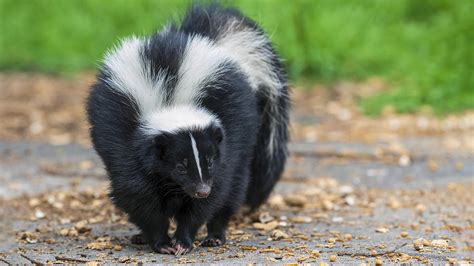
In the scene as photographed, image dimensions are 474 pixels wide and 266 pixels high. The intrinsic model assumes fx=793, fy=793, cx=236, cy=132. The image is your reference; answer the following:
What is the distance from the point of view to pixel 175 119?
516 cm

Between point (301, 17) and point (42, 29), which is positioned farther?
point (42, 29)

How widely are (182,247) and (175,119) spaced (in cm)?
95

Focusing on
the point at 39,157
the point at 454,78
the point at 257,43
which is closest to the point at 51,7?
the point at 39,157

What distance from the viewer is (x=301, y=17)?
1409cm

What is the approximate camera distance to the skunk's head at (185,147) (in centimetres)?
509

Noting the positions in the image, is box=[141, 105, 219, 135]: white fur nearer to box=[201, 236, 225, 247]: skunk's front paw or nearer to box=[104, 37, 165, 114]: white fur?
box=[104, 37, 165, 114]: white fur

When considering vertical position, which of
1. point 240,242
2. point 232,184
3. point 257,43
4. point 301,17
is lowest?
point 240,242

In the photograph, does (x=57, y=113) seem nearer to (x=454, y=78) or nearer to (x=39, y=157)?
(x=39, y=157)

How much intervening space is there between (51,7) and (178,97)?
1208 cm

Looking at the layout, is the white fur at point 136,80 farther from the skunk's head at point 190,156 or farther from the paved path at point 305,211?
the paved path at point 305,211

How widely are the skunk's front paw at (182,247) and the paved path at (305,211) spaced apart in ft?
0.31

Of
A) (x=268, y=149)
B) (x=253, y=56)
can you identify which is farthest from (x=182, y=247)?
(x=253, y=56)

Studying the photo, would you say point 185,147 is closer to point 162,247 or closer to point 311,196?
point 162,247

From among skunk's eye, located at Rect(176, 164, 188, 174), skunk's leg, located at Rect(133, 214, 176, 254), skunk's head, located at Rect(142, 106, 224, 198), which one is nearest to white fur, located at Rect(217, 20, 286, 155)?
skunk's head, located at Rect(142, 106, 224, 198)
